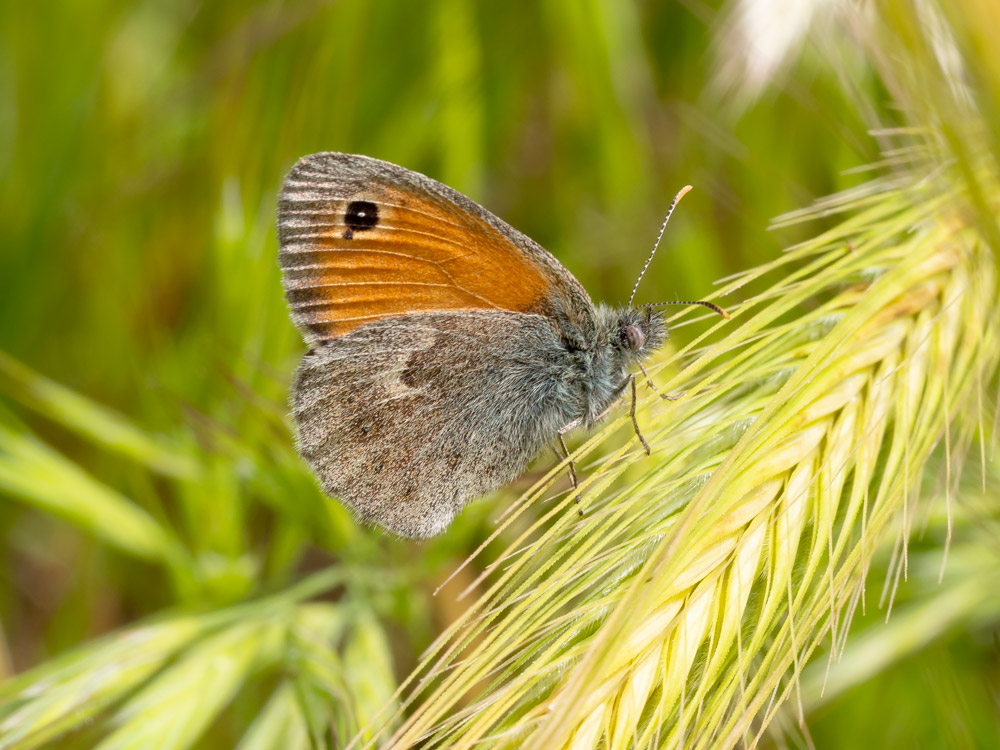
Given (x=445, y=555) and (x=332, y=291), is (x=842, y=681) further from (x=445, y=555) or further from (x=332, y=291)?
(x=332, y=291)

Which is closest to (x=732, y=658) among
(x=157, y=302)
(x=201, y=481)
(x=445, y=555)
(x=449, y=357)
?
(x=445, y=555)

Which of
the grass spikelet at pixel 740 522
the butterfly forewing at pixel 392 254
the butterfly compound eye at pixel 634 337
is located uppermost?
the butterfly forewing at pixel 392 254

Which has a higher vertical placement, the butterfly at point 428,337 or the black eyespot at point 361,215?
the black eyespot at point 361,215

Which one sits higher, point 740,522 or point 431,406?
point 431,406

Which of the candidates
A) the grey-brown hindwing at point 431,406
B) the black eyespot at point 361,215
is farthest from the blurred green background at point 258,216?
the black eyespot at point 361,215

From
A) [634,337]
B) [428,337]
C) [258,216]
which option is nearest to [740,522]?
[634,337]

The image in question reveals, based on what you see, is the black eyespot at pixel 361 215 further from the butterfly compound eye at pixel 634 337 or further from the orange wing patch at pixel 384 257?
the butterfly compound eye at pixel 634 337

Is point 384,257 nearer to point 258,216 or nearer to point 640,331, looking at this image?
point 258,216

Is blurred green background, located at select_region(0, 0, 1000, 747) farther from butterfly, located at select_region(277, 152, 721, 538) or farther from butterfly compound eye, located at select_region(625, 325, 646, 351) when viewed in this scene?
butterfly compound eye, located at select_region(625, 325, 646, 351)
